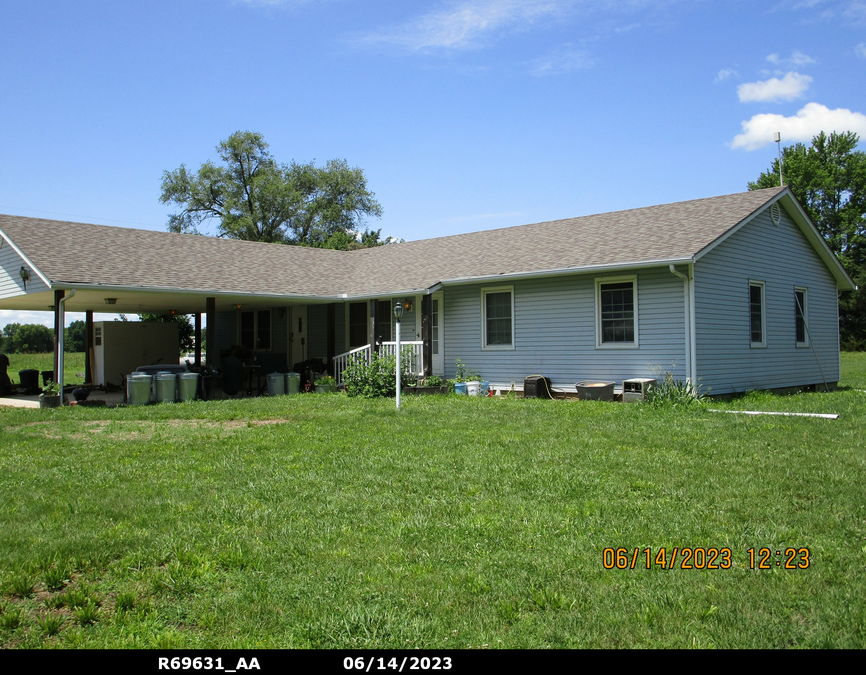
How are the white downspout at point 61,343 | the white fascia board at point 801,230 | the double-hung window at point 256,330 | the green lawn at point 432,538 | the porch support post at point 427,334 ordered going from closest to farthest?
the green lawn at point 432,538, the white fascia board at point 801,230, the white downspout at point 61,343, the porch support post at point 427,334, the double-hung window at point 256,330

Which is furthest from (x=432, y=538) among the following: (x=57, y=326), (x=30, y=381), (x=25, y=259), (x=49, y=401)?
(x=30, y=381)

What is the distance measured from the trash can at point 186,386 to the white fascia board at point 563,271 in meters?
6.66

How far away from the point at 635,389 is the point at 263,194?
35.0 meters

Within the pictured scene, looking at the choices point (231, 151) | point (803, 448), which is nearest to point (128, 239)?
point (803, 448)

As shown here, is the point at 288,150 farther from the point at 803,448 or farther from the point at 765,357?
the point at 803,448

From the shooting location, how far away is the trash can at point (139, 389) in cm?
1483

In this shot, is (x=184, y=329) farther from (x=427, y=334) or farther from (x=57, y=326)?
(x=427, y=334)

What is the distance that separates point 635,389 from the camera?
13352mm

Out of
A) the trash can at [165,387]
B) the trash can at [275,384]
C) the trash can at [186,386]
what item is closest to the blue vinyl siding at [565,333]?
the trash can at [275,384]

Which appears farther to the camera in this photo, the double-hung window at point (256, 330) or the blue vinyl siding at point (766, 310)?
the double-hung window at point (256, 330)

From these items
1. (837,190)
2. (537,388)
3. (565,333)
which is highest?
(837,190)

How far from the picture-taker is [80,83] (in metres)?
19.3

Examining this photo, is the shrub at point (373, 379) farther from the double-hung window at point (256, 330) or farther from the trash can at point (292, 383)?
the double-hung window at point (256, 330)

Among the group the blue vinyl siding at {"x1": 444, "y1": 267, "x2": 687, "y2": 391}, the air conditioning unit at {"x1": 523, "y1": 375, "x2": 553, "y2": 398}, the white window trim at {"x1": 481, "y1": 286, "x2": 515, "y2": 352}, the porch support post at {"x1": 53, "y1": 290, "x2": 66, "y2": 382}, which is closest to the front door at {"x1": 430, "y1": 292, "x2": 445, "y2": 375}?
the blue vinyl siding at {"x1": 444, "y1": 267, "x2": 687, "y2": 391}
